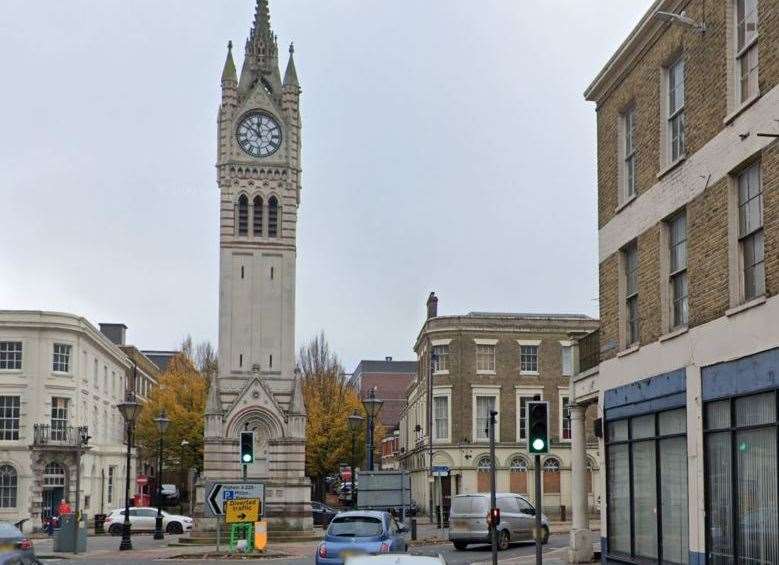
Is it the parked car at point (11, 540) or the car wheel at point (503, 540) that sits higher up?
the parked car at point (11, 540)

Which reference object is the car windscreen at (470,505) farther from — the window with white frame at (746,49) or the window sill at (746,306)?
the window with white frame at (746,49)

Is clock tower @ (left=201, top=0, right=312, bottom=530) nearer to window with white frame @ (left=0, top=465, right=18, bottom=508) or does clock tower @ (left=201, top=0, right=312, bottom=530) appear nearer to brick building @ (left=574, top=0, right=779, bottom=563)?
window with white frame @ (left=0, top=465, right=18, bottom=508)

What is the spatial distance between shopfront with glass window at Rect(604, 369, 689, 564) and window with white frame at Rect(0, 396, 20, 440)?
44.2 meters

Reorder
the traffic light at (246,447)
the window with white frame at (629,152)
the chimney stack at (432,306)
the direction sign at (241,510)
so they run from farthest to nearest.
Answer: the chimney stack at (432,306) → the traffic light at (246,447) → the direction sign at (241,510) → the window with white frame at (629,152)

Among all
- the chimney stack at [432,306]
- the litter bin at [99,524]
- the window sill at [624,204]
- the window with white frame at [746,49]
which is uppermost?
the chimney stack at [432,306]

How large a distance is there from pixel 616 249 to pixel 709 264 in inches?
204

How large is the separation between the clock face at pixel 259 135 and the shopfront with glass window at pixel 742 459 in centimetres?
4451

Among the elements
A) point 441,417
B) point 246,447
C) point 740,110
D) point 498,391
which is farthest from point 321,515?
point 740,110

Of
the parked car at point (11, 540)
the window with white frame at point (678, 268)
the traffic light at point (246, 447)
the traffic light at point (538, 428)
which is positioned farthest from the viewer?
the traffic light at point (246, 447)

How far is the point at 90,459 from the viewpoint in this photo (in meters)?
68.6

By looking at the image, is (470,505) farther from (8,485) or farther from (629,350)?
(8,485)

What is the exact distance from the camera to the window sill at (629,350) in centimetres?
2243

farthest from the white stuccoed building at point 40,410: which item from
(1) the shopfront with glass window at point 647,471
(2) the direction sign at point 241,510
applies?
(1) the shopfront with glass window at point 647,471

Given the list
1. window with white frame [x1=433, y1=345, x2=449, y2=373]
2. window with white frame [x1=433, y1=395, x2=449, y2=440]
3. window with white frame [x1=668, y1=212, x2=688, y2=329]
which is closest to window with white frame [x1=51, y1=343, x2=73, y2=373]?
window with white frame [x1=433, y1=345, x2=449, y2=373]
